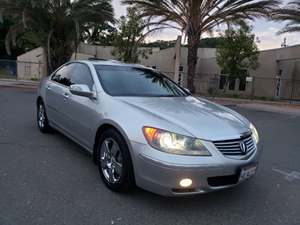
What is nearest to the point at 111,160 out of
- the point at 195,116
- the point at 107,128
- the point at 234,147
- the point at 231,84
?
the point at 107,128

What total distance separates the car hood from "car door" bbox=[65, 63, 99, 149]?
494 mm

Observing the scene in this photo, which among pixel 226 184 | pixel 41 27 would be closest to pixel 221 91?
pixel 41 27

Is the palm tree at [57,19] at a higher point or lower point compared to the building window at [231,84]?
higher

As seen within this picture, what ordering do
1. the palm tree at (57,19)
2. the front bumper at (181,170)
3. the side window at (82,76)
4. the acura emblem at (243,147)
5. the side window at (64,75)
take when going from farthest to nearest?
1. the palm tree at (57,19)
2. the side window at (64,75)
3. the side window at (82,76)
4. the acura emblem at (243,147)
5. the front bumper at (181,170)

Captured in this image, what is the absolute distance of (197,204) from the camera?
352 cm

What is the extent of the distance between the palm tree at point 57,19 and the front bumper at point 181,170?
1374 centimetres

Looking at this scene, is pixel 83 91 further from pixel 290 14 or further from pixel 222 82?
pixel 222 82

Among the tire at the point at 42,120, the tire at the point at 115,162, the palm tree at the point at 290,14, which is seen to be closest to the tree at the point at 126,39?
the palm tree at the point at 290,14

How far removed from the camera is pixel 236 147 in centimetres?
333

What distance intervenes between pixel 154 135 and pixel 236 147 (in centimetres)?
90

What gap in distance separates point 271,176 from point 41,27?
1559 centimetres

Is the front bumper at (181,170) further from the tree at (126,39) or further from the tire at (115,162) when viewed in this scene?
the tree at (126,39)

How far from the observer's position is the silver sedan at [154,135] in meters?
3.10

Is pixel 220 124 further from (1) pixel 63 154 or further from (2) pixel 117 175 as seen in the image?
(1) pixel 63 154
